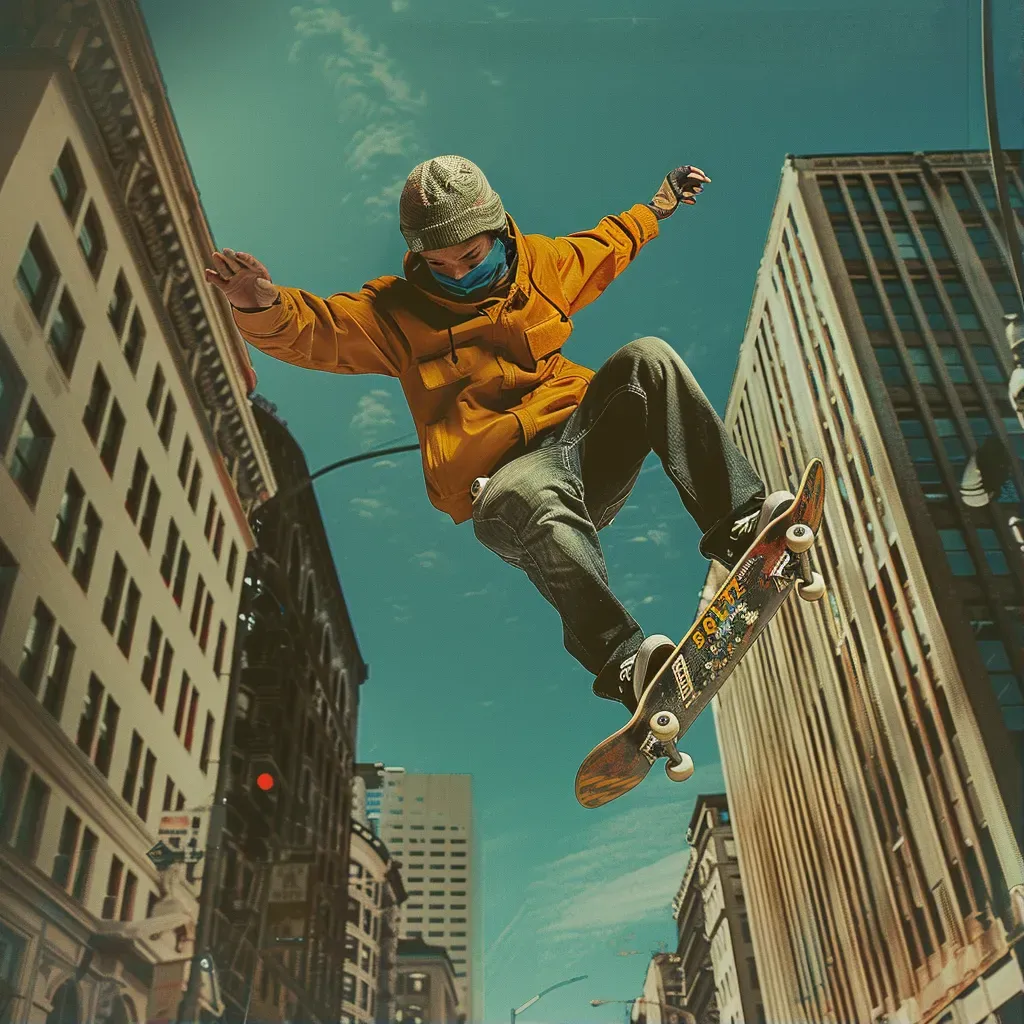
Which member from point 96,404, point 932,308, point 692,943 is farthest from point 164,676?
point 932,308

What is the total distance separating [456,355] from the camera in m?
4.19

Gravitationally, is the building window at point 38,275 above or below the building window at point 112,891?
above

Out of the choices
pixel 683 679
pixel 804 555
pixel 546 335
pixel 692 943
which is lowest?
pixel 692 943

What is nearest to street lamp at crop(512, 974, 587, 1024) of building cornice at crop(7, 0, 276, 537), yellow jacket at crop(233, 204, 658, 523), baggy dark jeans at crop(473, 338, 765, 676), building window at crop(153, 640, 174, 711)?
baggy dark jeans at crop(473, 338, 765, 676)

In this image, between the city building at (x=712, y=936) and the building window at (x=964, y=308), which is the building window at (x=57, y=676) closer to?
the city building at (x=712, y=936)

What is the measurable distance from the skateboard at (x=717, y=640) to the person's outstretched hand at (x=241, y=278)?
6.69 feet

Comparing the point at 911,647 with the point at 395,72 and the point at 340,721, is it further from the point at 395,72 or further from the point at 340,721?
the point at 395,72

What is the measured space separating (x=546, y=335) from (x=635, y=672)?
64.3 inches

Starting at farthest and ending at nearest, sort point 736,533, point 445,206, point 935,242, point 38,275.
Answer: point 935,242
point 38,275
point 445,206
point 736,533

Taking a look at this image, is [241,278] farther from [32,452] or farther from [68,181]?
[68,181]

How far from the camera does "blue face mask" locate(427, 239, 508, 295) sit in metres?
4.15

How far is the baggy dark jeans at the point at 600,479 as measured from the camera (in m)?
3.57

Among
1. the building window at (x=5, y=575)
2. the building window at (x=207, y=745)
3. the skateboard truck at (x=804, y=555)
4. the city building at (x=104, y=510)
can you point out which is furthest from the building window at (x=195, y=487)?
the skateboard truck at (x=804, y=555)

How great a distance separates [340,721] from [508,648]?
1.14 meters
